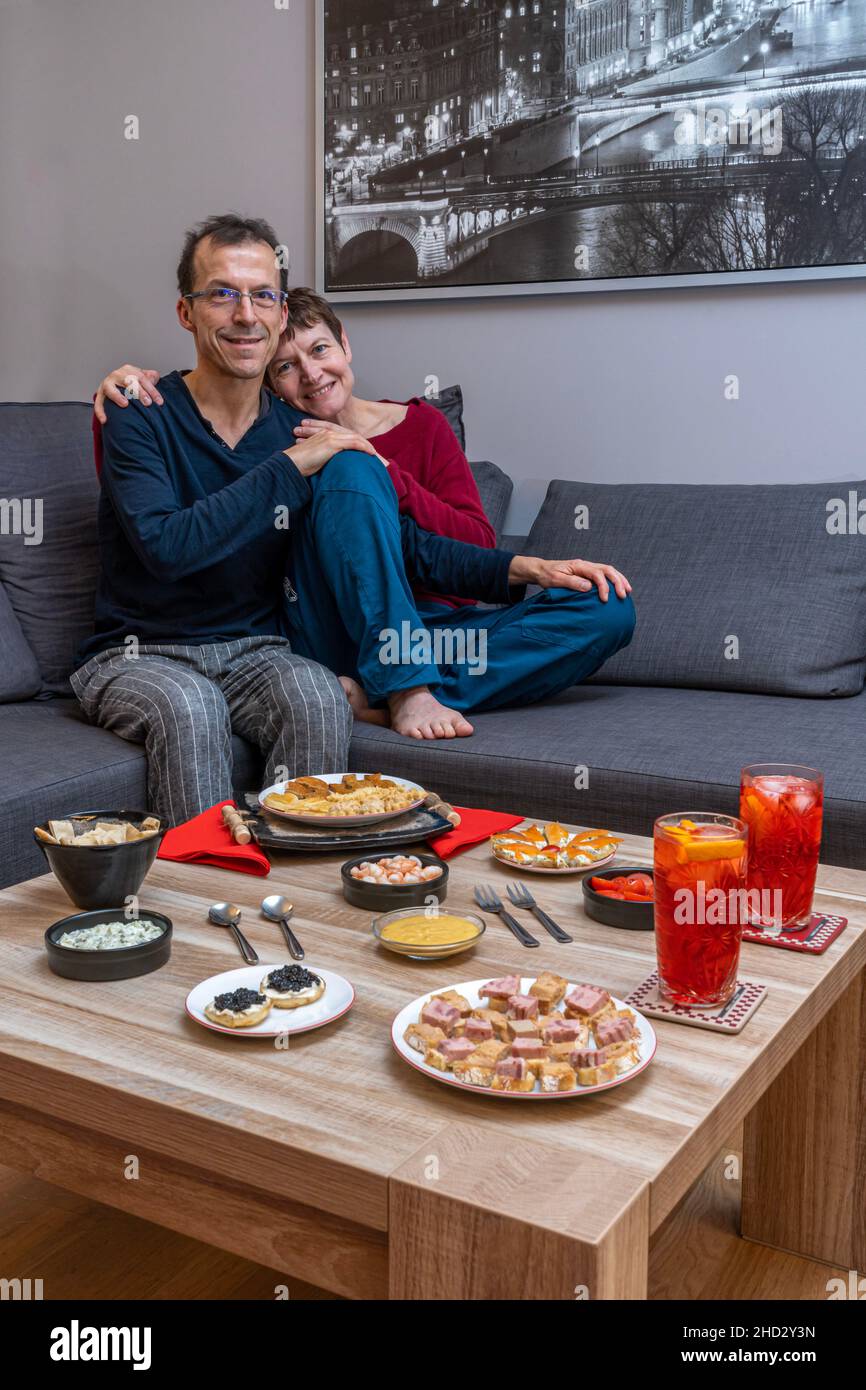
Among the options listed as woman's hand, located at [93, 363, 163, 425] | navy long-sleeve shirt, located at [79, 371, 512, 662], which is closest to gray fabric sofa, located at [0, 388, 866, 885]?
navy long-sleeve shirt, located at [79, 371, 512, 662]

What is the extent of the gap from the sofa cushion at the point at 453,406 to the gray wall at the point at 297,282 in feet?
0.36

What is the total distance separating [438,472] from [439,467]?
0.03 ft

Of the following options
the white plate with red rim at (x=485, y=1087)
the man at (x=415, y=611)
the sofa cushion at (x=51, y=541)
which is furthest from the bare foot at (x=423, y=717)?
the white plate with red rim at (x=485, y=1087)

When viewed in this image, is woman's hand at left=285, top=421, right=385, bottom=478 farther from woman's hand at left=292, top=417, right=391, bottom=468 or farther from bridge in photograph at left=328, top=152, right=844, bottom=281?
bridge in photograph at left=328, top=152, right=844, bottom=281

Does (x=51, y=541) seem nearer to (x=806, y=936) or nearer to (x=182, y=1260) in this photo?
(x=182, y=1260)

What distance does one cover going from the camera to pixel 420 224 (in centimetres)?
289

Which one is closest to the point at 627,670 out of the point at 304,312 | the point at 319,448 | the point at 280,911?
the point at 319,448

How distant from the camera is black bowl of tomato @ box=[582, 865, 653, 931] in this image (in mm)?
1217

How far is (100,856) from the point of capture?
3.91 ft

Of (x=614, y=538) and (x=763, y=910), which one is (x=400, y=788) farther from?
(x=614, y=538)

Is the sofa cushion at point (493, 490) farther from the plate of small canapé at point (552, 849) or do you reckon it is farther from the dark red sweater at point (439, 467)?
the plate of small canapé at point (552, 849)

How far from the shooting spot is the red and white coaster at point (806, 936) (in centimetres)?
117
